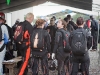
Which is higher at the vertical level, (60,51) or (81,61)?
(60,51)

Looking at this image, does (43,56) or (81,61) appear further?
(43,56)

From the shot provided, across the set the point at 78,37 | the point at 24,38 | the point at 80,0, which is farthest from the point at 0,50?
the point at 80,0

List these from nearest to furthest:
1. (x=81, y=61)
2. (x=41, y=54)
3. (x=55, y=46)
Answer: (x=81, y=61), (x=41, y=54), (x=55, y=46)

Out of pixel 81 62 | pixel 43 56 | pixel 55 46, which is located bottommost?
pixel 81 62

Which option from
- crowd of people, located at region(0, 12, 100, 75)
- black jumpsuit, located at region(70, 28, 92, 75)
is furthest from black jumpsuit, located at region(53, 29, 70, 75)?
black jumpsuit, located at region(70, 28, 92, 75)

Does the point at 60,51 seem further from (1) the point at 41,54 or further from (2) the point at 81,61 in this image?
(2) the point at 81,61

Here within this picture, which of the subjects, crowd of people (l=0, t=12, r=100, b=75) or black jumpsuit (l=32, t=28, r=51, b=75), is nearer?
crowd of people (l=0, t=12, r=100, b=75)

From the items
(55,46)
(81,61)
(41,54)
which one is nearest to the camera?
(81,61)

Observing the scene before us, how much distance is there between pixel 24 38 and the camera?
6.45 m

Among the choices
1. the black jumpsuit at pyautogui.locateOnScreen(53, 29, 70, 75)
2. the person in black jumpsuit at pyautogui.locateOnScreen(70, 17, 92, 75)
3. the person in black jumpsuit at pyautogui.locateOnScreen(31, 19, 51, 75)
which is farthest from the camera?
the black jumpsuit at pyautogui.locateOnScreen(53, 29, 70, 75)

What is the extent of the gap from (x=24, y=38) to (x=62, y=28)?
953 millimetres

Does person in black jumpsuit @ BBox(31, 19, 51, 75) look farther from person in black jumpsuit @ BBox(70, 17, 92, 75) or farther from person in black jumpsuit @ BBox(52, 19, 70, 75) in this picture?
person in black jumpsuit @ BBox(70, 17, 92, 75)

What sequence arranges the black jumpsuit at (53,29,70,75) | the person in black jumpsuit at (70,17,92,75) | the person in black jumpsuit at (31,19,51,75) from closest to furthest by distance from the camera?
the person in black jumpsuit at (70,17,92,75) < the person in black jumpsuit at (31,19,51,75) < the black jumpsuit at (53,29,70,75)

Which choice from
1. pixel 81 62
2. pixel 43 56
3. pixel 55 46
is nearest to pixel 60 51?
pixel 55 46
